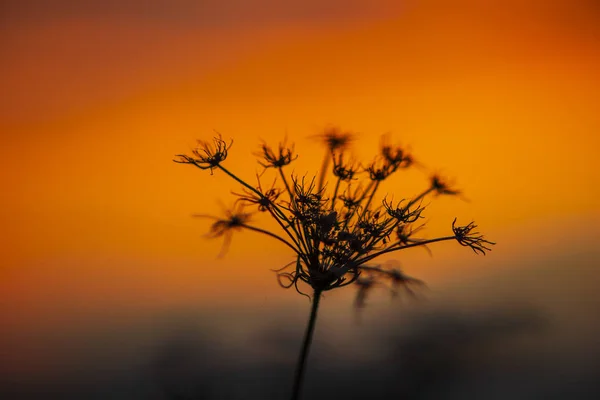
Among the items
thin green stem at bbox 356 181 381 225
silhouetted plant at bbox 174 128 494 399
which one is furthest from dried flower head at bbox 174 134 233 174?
thin green stem at bbox 356 181 381 225

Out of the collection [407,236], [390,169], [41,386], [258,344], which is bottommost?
[41,386]

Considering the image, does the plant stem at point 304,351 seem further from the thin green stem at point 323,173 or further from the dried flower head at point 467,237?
the dried flower head at point 467,237

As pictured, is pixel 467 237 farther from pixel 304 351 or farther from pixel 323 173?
pixel 304 351

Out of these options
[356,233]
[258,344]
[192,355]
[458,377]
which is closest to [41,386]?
[192,355]

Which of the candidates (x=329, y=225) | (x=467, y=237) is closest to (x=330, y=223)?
(x=329, y=225)

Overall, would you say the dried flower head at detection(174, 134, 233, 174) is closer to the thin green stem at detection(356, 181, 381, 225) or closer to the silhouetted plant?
the silhouetted plant

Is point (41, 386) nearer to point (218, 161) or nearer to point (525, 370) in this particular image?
point (218, 161)

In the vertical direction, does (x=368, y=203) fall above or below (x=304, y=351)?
above

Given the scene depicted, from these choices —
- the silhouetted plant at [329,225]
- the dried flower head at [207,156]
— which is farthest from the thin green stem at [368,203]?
the dried flower head at [207,156]
